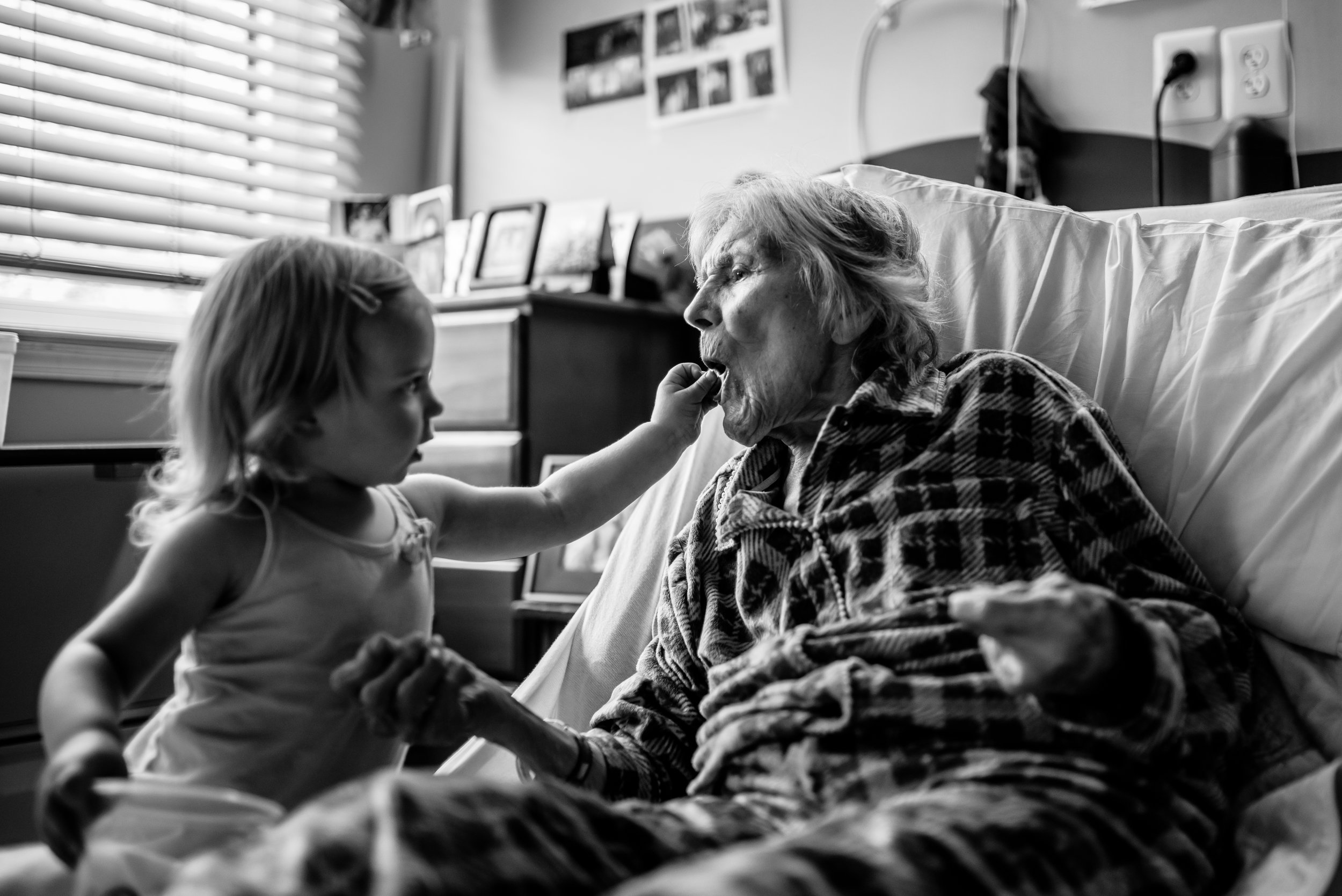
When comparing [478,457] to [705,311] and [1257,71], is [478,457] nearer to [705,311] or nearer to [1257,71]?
[705,311]

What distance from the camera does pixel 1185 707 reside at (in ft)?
2.83

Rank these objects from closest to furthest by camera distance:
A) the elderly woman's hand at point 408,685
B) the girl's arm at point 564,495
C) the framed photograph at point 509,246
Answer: the elderly woman's hand at point 408,685, the girl's arm at point 564,495, the framed photograph at point 509,246

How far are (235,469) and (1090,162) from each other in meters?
1.65

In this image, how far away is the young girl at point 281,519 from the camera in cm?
84

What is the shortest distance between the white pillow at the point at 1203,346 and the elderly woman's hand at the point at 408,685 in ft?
2.28

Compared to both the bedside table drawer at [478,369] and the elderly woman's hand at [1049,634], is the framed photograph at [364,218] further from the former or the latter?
the elderly woman's hand at [1049,634]

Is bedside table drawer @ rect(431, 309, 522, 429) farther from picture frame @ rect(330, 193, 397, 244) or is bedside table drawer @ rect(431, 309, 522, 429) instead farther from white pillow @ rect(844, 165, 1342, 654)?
white pillow @ rect(844, 165, 1342, 654)

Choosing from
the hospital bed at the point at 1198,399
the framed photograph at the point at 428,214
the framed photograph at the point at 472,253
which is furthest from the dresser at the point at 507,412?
the hospital bed at the point at 1198,399

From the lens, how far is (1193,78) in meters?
1.92

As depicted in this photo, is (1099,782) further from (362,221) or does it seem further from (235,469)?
(362,221)

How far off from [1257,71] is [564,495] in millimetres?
1450

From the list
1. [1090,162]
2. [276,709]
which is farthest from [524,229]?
[276,709]

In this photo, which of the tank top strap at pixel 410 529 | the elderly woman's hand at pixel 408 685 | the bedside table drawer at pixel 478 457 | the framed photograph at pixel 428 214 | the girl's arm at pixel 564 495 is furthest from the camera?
the framed photograph at pixel 428 214

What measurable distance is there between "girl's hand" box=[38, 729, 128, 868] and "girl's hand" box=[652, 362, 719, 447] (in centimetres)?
62
